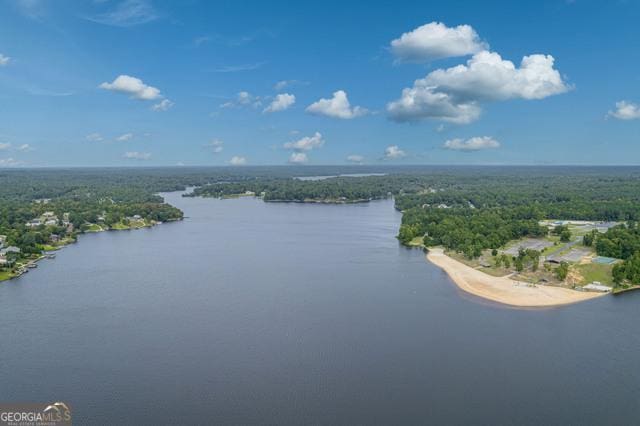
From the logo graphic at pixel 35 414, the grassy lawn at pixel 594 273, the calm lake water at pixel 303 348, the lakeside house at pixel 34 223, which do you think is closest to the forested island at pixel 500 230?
the grassy lawn at pixel 594 273

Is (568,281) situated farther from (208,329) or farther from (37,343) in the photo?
(37,343)

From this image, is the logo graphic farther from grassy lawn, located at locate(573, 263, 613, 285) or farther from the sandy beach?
grassy lawn, located at locate(573, 263, 613, 285)

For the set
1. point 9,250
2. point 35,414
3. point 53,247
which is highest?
point 9,250

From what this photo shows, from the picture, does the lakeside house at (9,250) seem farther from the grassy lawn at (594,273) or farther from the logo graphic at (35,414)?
the grassy lawn at (594,273)

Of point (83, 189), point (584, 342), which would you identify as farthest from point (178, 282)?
point (83, 189)

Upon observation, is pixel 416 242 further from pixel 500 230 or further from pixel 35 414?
pixel 35 414

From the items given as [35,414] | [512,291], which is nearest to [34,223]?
[35,414]
